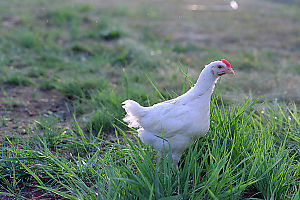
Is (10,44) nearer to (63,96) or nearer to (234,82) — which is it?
Result: (63,96)

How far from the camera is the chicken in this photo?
86.9 inches

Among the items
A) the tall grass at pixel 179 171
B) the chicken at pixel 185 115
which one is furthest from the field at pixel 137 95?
the chicken at pixel 185 115

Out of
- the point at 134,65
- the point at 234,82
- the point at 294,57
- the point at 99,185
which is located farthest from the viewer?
the point at 294,57

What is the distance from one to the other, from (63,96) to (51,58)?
1332 millimetres

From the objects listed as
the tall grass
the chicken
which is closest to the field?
the tall grass

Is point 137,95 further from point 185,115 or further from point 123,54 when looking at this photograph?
point 123,54

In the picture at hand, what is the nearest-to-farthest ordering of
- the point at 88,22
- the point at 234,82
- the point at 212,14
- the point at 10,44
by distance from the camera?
the point at 234,82
the point at 10,44
the point at 88,22
the point at 212,14

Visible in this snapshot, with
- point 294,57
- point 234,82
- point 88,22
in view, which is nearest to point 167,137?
point 234,82

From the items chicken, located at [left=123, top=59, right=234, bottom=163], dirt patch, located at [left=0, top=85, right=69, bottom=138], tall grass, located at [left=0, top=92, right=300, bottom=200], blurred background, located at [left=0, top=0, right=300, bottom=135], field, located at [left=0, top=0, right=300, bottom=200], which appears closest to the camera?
tall grass, located at [left=0, top=92, right=300, bottom=200]

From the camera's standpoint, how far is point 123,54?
5.32m

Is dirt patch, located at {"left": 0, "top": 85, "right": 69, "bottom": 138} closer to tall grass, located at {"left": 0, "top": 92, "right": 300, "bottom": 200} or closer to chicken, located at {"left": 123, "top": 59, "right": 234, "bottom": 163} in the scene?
tall grass, located at {"left": 0, "top": 92, "right": 300, "bottom": 200}

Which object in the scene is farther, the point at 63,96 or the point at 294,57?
the point at 294,57

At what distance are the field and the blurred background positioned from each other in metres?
0.02

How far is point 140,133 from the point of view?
2.49 m
